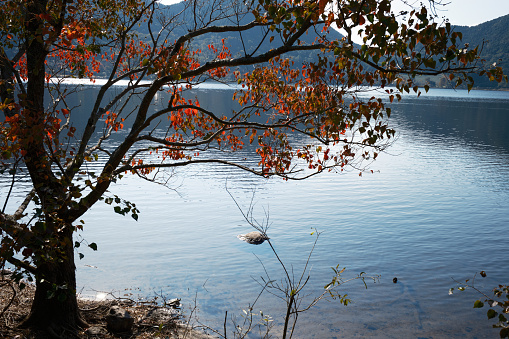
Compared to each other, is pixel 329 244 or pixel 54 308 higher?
pixel 54 308

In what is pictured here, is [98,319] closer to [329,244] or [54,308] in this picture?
[54,308]

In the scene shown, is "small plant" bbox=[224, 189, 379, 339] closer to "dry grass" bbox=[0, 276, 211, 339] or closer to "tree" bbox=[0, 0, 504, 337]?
"dry grass" bbox=[0, 276, 211, 339]

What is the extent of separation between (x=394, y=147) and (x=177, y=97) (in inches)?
1797

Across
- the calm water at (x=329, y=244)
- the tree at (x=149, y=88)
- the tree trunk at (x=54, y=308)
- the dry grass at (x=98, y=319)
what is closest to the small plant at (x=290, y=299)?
the calm water at (x=329, y=244)

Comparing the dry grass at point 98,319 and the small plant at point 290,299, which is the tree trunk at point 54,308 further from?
the small plant at point 290,299

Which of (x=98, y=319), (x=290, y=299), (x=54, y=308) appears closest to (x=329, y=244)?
(x=98, y=319)

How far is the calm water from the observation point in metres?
14.4

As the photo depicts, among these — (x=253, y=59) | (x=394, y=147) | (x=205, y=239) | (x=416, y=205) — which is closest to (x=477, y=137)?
(x=394, y=147)

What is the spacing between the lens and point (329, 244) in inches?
821

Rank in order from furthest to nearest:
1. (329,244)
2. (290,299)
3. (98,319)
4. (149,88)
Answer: (329,244), (98,319), (149,88), (290,299)

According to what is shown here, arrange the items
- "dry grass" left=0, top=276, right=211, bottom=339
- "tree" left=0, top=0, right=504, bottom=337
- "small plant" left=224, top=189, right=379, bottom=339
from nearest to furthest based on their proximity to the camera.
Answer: "tree" left=0, top=0, right=504, bottom=337 < "small plant" left=224, top=189, right=379, bottom=339 < "dry grass" left=0, top=276, right=211, bottom=339

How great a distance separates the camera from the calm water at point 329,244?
14.4 meters

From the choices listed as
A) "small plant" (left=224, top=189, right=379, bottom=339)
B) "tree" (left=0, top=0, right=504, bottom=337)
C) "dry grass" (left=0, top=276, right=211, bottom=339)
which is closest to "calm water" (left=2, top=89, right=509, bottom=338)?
"small plant" (left=224, top=189, right=379, bottom=339)

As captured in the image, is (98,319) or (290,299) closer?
(290,299)
